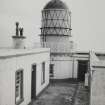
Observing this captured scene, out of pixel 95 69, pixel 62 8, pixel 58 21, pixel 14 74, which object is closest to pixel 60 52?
pixel 58 21

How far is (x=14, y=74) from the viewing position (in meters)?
10.9

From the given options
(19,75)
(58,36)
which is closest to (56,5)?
(58,36)

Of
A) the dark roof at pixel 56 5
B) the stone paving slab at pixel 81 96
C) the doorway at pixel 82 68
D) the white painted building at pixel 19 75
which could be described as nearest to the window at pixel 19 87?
the white painted building at pixel 19 75

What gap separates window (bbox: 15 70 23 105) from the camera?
38.0 feet

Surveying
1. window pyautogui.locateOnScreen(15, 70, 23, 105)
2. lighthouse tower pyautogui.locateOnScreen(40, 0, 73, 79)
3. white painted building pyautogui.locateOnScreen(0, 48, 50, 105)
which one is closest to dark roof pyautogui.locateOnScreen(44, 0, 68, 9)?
lighthouse tower pyautogui.locateOnScreen(40, 0, 73, 79)

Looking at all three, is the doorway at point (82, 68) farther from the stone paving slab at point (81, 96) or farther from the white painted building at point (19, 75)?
the white painted building at point (19, 75)

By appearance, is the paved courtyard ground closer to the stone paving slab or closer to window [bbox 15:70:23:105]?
the stone paving slab

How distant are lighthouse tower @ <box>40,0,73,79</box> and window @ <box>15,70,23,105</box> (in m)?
9.73

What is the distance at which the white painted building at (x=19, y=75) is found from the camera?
972cm

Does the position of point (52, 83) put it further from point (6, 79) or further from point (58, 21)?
point (6, 79)

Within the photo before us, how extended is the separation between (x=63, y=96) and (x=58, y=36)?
9001 millimetres

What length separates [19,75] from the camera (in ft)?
39.2

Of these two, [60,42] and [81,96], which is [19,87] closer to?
[81,96]

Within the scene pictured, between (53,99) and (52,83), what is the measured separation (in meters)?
6.32
